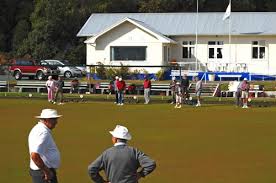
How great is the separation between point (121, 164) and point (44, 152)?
142 cm

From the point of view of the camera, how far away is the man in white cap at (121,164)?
7930 mm

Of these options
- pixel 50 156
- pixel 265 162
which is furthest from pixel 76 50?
pixel 50 156

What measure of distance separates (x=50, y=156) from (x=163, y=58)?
44268 millimetres

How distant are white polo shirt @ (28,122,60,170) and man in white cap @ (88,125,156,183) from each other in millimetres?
1117

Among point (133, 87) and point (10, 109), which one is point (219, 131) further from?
point (133, 87)

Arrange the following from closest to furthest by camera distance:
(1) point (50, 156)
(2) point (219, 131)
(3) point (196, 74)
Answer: (1) point (50, 156) → (2) point (219, 131) → (3) point (196, 74)

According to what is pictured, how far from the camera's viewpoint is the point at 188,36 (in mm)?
54875

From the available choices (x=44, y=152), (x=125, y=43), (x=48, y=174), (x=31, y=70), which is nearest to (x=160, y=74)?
(x=125, y=43)

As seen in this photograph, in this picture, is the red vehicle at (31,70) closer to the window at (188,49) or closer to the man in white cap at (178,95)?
the window at (188,49)

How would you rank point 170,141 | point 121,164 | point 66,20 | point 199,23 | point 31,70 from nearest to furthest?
point 121,164
point 170,141
point 31,70
point 199,23
point 66,20

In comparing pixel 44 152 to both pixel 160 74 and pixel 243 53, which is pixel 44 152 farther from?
pixel 243 53

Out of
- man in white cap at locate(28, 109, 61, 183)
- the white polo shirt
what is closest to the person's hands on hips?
man in white cap at locate(28, 109, 61, 183)

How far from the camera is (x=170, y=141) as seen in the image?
19.5m

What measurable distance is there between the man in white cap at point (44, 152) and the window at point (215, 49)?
151 feet
